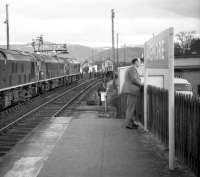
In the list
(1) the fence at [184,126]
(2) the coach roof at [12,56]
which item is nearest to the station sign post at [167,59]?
(1) the fence at [184,126]

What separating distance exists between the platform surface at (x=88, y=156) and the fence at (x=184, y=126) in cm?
28

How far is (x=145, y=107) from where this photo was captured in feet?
33.0

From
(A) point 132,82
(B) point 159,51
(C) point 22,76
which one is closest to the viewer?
(B) point 159,51

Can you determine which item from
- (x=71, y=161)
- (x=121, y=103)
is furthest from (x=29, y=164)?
(x=121, y=103)

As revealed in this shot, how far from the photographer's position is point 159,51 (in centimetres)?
767

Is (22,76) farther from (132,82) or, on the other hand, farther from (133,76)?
(133,76)

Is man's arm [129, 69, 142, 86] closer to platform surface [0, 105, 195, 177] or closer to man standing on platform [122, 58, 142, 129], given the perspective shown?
man standing on platform [122, 58, 142, 129]

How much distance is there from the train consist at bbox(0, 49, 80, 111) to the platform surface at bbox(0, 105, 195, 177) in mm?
8448

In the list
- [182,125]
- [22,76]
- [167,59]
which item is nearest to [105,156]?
[182,125]

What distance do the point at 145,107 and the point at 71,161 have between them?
11.9ft

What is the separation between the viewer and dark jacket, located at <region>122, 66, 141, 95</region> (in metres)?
10.0

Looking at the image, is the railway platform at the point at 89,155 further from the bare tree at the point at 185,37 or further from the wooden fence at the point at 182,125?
the bare tree at the point at 185,37

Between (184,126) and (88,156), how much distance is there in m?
1.81

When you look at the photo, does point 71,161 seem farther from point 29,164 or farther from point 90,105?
point 90,105
